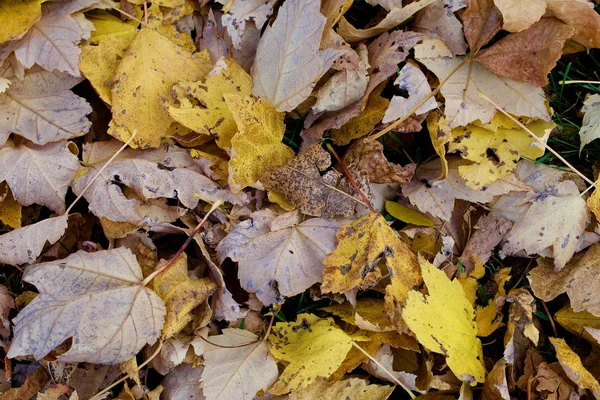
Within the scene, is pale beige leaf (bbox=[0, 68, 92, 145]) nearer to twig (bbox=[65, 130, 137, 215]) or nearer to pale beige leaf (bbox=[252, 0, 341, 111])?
twig (bbox=[65, 130, 137, 215])

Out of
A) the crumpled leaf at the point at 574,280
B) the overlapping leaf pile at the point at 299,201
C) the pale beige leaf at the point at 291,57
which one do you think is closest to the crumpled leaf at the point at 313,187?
the overlapping leaf pile at the point at 299,201

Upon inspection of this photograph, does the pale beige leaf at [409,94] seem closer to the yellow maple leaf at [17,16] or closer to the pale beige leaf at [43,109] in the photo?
the pale beige leaf at [43,109]

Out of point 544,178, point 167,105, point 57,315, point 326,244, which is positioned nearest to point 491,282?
point 544,178

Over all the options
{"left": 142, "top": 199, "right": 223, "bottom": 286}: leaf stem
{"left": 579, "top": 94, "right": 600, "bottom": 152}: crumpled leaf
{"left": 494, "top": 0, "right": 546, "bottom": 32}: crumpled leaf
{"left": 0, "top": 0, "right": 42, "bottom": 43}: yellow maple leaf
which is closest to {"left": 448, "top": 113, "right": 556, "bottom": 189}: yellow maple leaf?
{"left": 579, "top": 94, "right": 600, "bottom": 152}: crumpled leaf

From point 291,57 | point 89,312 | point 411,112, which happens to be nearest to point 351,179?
point 411,112

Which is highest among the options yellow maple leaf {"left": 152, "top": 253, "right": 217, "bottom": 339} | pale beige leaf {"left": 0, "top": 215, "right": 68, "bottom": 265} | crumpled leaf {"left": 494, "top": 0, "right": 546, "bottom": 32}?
crumpled leaf {"left": 494, "top": 0, "right": 546, "bottom": 32}

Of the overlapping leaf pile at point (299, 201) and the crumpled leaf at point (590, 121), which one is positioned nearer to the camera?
the overlapping leaf pile at point (299, 201)

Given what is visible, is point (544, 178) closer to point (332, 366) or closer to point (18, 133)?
point (332, 366)
